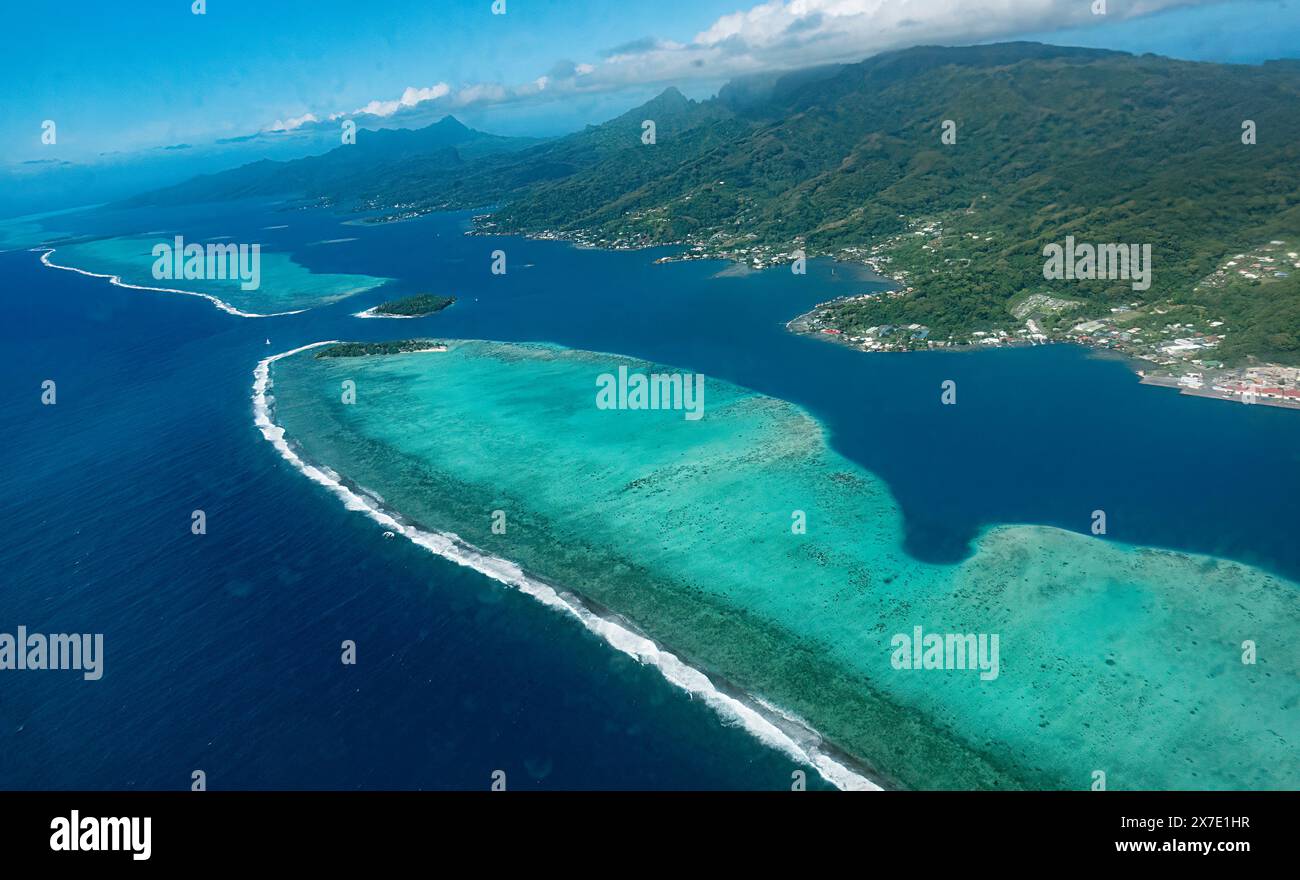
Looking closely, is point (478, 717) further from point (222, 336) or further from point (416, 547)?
point (222, 336)

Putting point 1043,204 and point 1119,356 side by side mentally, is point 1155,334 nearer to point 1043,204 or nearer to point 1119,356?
point 1119,356

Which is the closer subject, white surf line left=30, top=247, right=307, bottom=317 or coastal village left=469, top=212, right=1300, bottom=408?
coastal village left=469, top=212, right=1300, bottom=408

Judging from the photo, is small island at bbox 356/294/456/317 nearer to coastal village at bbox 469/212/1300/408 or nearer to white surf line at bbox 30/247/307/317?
white surf line at bbox 30/247/307/317

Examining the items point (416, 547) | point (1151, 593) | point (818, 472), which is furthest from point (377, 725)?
point (1151, 593)

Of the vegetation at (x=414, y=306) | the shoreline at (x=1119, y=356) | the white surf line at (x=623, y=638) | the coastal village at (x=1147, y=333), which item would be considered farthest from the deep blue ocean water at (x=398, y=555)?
the vegetation at (x=414, y=306)

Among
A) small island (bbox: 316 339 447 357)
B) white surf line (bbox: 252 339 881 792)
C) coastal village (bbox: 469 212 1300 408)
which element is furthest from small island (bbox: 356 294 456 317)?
coastal village (bbox: 469 212 1300 408)
